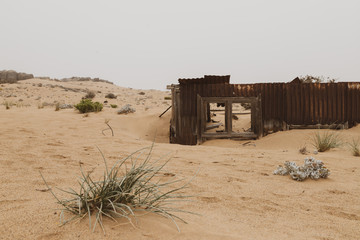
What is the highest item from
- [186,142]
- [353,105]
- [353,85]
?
[353,85]

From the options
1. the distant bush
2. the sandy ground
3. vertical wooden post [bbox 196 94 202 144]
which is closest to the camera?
the sandy ground

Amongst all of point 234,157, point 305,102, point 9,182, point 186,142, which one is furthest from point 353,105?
point 9,182

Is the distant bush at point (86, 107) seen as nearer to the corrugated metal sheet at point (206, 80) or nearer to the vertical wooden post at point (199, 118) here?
the corrugated metal sheet at point (206, 80)

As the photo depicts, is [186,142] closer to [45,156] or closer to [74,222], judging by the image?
[45,156]

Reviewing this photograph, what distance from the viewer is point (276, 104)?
1085cm

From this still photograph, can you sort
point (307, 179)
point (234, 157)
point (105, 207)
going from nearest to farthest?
point (105, 207)
point (307, 179)
point (234, 157)

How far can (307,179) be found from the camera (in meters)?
4.54

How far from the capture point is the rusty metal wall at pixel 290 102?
1075 cm

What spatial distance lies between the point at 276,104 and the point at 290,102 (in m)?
0.56

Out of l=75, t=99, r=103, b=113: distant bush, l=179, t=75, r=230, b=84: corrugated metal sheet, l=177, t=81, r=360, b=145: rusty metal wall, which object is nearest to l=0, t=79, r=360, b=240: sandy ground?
l=177, t=81, r=360, b=145: rusty metal wall

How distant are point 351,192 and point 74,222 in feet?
12.3

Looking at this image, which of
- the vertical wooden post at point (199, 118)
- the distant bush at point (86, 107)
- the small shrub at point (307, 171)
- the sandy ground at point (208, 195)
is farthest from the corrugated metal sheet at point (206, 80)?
the small shrub at point (307, 171)

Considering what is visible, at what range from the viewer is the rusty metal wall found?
10750 mm

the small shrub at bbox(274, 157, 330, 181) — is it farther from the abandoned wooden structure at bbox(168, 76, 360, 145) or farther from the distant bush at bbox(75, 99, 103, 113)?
the distant bush at bbox(75, 99, 103, 113)
